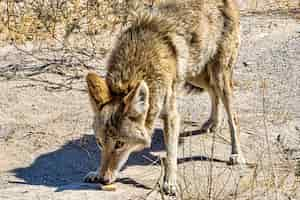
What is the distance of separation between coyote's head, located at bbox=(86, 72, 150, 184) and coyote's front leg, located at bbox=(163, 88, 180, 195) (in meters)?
0.47

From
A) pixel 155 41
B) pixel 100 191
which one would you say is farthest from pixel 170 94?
pixel 100 191

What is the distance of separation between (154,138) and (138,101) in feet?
6.33

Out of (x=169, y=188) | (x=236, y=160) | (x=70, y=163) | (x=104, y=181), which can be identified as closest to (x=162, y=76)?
(x=169, y=188)

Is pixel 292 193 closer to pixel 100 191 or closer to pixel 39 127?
pixel 100 191

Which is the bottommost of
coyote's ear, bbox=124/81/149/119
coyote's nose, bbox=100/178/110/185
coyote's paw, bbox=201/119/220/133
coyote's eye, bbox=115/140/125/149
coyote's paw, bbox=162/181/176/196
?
coyote's paw, bbox=162/181/176/196

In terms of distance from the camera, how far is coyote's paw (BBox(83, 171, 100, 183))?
22.8 feet

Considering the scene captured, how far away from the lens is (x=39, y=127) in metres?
8.66

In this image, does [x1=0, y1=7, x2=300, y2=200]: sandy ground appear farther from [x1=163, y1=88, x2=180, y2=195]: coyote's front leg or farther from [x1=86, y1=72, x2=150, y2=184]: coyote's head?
[x1=86, y1=72, x2=150, y2=184]: coyote's head

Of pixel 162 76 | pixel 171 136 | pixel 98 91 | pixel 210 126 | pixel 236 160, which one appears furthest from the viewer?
pixel 210 126

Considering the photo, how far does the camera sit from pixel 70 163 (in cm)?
782

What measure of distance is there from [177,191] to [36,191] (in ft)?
4.05

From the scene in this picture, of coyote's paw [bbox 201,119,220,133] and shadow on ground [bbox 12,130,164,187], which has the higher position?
coyote's paw [bbox 201,119,220,133]

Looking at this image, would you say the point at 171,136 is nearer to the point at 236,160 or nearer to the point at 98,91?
the point at 236,160

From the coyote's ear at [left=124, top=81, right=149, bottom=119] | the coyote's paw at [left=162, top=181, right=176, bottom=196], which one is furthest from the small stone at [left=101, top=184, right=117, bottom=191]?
the coyote's ear at [left=124, top=81, right=149, bottom=119]
